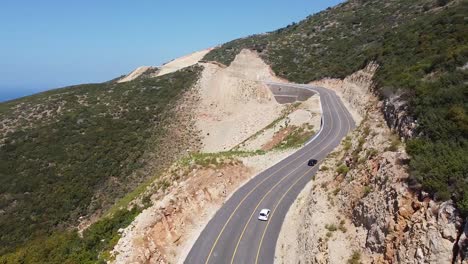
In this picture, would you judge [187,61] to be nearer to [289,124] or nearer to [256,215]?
[289,124]

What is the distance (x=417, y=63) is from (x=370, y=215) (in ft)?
68.4

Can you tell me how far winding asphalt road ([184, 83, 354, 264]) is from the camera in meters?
25.8

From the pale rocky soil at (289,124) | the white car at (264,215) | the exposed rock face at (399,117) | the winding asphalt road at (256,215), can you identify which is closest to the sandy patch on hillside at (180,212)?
the winding asphalt road at (256,215)

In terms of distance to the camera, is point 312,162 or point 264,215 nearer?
point 264,215

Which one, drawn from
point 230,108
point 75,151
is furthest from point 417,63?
point 75,151

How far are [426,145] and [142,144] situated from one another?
51.0 meters

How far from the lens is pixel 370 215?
2000cm

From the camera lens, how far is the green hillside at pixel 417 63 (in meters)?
17.8

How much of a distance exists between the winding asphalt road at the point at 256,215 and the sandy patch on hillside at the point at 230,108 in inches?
892

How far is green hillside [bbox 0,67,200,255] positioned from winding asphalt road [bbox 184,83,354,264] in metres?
21.8

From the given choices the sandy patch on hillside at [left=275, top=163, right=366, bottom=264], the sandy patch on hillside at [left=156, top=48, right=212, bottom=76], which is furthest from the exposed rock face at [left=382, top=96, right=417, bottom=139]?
the sandy patch on hillside at [left=156, top=48, right=212, bottom=76]

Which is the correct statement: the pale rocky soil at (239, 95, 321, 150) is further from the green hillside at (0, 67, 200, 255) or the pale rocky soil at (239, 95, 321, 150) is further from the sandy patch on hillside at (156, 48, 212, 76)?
the sandy patch on hillside at (156, 48, 212, 76)

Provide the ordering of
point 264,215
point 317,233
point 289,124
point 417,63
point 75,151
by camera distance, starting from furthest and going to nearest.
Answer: point 289,124 → point 75,151 → point 417,63 → point 264,215 → point 317,233

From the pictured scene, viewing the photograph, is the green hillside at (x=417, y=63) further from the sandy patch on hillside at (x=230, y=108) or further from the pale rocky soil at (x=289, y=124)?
the sandy patch on hillside at (x=230, y=108)
